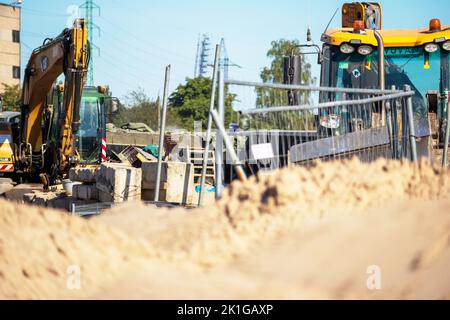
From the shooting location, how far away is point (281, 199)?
537cm

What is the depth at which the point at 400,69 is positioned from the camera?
13.1 meters

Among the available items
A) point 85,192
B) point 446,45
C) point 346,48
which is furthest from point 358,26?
point 85,192

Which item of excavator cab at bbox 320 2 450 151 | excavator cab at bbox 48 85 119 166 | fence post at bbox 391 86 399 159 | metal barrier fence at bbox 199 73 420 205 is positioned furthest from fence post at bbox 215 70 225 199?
excavator cab at bbox 48 85 119 166

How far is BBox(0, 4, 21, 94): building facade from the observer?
64.2 meters

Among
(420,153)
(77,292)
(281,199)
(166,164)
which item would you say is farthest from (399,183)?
(166,164)

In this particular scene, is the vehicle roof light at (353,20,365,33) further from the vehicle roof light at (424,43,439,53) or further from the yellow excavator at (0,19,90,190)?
the yellow excavator at (0,19,90,190)

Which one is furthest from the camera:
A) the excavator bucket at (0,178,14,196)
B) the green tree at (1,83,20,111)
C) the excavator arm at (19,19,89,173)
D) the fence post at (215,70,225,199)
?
the green tree at (1,83,20,111)

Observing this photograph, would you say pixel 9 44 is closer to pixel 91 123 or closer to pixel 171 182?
pixel 91 123

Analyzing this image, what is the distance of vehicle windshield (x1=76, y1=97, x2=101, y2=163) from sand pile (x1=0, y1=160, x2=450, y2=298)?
1320 centimetres

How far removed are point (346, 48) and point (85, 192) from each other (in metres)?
5.55

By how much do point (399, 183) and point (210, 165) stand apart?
39.0 feet

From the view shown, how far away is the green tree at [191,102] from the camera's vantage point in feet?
160
